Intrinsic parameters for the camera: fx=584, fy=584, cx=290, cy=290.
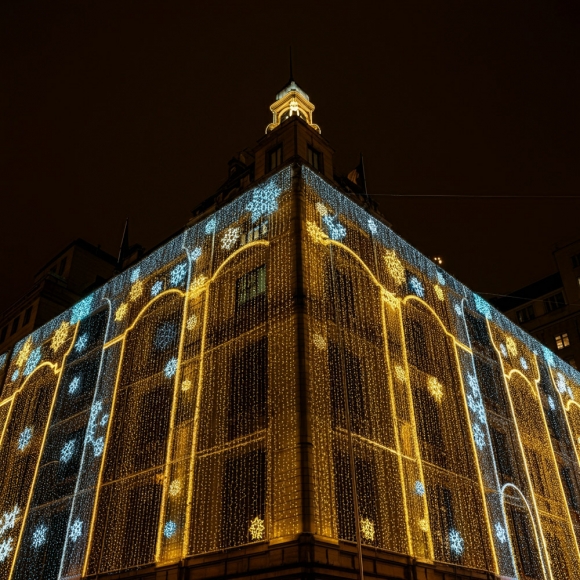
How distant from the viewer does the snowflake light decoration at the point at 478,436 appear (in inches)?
1044

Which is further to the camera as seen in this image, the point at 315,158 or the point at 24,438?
the point at 24,438

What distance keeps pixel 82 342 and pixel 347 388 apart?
1679cm

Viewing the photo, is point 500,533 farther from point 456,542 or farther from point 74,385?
point 74,385

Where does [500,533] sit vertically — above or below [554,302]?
below

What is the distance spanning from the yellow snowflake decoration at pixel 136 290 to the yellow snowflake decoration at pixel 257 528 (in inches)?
578

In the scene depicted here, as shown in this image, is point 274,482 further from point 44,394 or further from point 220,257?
point 44,394

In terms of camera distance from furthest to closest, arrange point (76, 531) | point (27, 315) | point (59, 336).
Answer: point (27, 315) < point (59, 336) < point (76, 531)

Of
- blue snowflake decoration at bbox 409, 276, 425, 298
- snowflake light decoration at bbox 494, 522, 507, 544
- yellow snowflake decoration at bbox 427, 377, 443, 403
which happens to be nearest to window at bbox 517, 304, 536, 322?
blue snowflake decoration at bbox 409, 276, 425, 298

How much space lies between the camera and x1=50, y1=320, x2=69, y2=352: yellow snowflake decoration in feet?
109

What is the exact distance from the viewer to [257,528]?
59.8 feet

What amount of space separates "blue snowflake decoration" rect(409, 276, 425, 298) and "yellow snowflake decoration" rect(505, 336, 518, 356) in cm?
895

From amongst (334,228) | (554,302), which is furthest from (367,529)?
(554,302)

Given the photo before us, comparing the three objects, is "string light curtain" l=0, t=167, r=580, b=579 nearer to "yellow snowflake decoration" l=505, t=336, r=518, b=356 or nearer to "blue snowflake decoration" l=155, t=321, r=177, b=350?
"blue snowflake decoration" l=155, t=321, r=177, b=350

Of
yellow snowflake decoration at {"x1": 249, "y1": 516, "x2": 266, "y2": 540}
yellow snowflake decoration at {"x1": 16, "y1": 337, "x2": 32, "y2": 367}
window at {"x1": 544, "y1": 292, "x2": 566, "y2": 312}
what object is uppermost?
window at {"x1": 544, "y1": 292, "x2": 566, "y2": 312}
